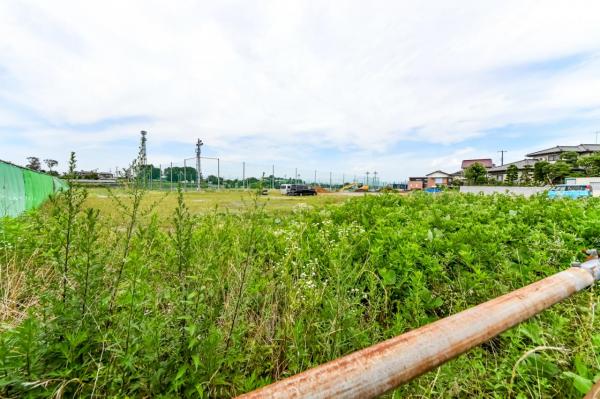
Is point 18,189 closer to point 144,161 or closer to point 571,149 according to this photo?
point 144,161

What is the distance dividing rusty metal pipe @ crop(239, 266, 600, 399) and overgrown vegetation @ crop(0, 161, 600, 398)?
736mm

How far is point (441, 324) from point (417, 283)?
135 cm

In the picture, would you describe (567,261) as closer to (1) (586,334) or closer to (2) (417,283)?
(1) (586,334)

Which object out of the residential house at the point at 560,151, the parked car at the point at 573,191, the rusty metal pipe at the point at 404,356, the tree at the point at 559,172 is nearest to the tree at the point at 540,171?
the tree at the point at 559,172

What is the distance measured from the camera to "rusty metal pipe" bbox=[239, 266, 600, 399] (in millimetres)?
531

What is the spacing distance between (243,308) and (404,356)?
1.12 m

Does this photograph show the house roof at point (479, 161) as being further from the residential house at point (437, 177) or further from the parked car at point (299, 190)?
the parked car at point (299, 190)

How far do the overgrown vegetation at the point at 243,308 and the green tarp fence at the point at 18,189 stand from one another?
3.19 m

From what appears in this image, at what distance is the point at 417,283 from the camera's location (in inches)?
78.5

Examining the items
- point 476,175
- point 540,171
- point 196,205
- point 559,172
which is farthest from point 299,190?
point 540,171

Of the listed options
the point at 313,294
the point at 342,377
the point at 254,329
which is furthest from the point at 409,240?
the point at 342,377

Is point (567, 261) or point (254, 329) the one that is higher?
point (567, 261)

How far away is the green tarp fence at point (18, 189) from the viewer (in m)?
5.27

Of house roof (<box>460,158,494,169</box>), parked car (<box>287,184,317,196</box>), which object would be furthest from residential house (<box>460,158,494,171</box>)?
parked car (<box>287,184,317,196</box>)
